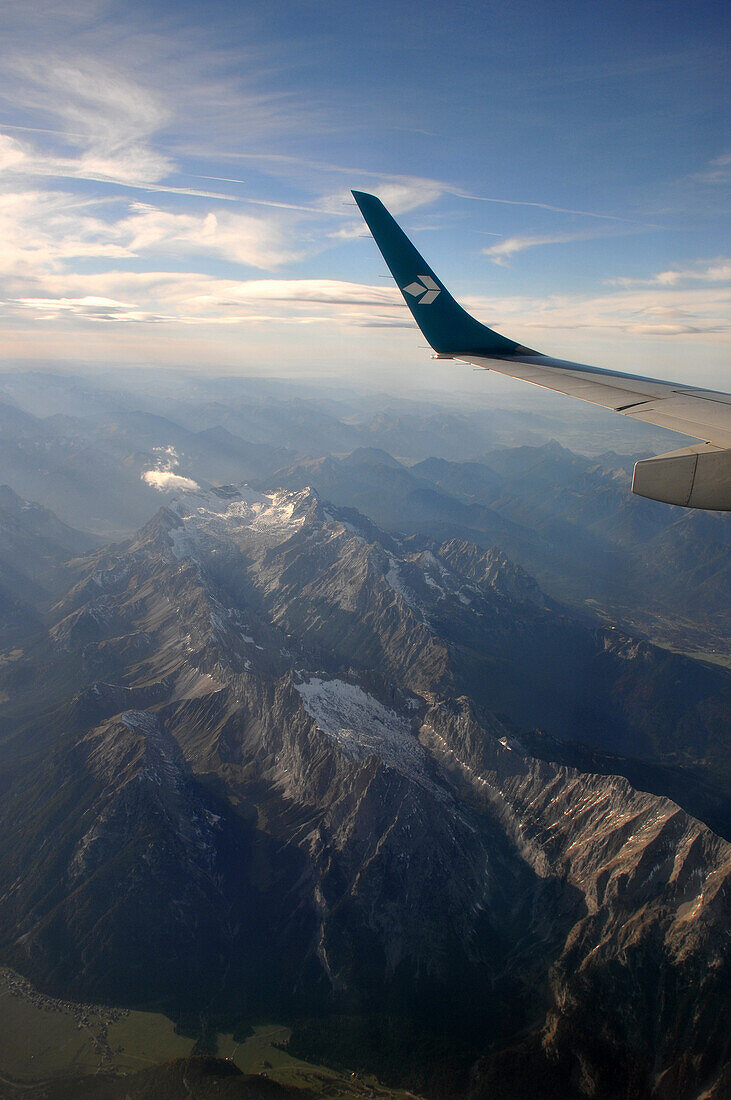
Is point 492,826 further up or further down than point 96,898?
further up

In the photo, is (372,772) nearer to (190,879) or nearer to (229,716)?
(190,879)

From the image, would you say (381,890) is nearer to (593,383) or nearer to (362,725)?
(362,725)

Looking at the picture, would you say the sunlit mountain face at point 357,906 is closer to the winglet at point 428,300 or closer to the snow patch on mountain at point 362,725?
the snow patch on mountain at point 362,725

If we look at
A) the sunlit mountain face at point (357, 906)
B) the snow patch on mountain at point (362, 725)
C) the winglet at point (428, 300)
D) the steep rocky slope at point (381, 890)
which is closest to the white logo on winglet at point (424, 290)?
the winglet at point (428, 300)

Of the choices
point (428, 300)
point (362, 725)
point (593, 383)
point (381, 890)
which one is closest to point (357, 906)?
point (381, 890)

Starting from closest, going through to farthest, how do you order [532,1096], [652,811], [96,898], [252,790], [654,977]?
1. [532,1096]
2. [654,977]
3. [652,811]
4. [96,898]
5. [252,790]

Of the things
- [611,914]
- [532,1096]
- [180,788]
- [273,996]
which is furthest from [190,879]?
[611,914]
